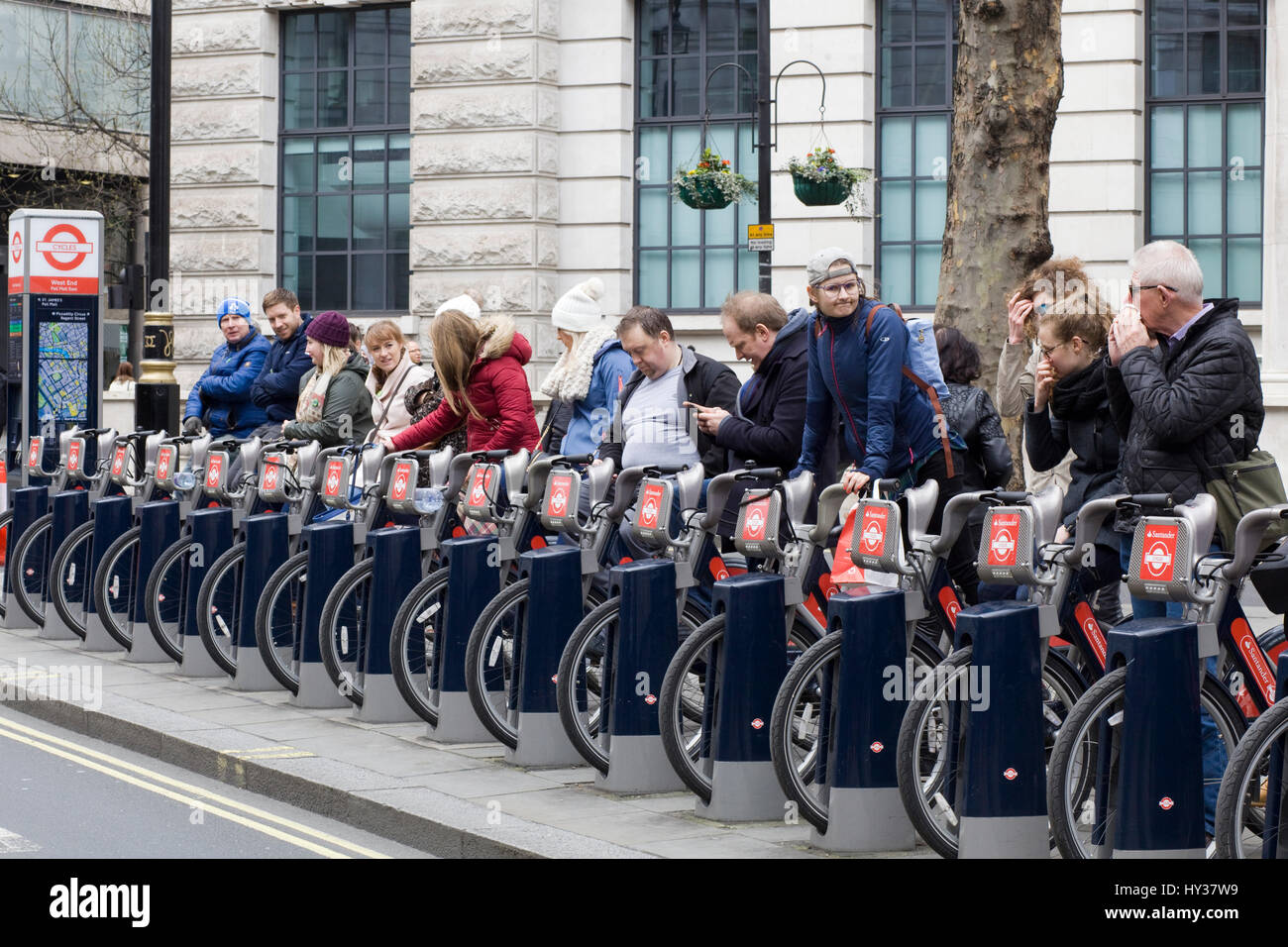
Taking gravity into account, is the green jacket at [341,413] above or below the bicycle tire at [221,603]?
above

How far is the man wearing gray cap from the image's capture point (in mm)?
7562

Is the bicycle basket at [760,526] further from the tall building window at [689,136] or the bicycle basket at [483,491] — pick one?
the tall building window at [689,136]

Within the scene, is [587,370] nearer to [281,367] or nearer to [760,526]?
[760,526]

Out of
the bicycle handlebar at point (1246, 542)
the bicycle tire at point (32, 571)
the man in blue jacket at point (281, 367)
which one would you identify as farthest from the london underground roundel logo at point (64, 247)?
the bicycle handlebar at point (1246, 542)

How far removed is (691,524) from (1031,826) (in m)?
2.11

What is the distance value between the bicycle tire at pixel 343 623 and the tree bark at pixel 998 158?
380 cm

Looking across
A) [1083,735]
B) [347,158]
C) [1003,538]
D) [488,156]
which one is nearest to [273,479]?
[1003,538]

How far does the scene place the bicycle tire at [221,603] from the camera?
392 inches

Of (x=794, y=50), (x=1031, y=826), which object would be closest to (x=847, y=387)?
(x=1031, y=826)

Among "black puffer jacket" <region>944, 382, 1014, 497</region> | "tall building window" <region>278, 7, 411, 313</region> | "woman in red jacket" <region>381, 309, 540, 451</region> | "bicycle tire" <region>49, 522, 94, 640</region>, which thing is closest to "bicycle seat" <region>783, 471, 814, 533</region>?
"black puffer jacket" <region>944, 382, 1014, 497</region>

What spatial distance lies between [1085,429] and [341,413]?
520cm

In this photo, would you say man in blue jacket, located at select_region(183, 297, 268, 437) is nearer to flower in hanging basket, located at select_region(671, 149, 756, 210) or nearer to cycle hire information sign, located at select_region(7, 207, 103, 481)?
cycle hire information sign, located at select_region(7, 207, 103, 481)

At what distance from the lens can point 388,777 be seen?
7.66 m

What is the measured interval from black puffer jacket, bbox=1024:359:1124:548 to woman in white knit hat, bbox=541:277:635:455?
8.39 feet
